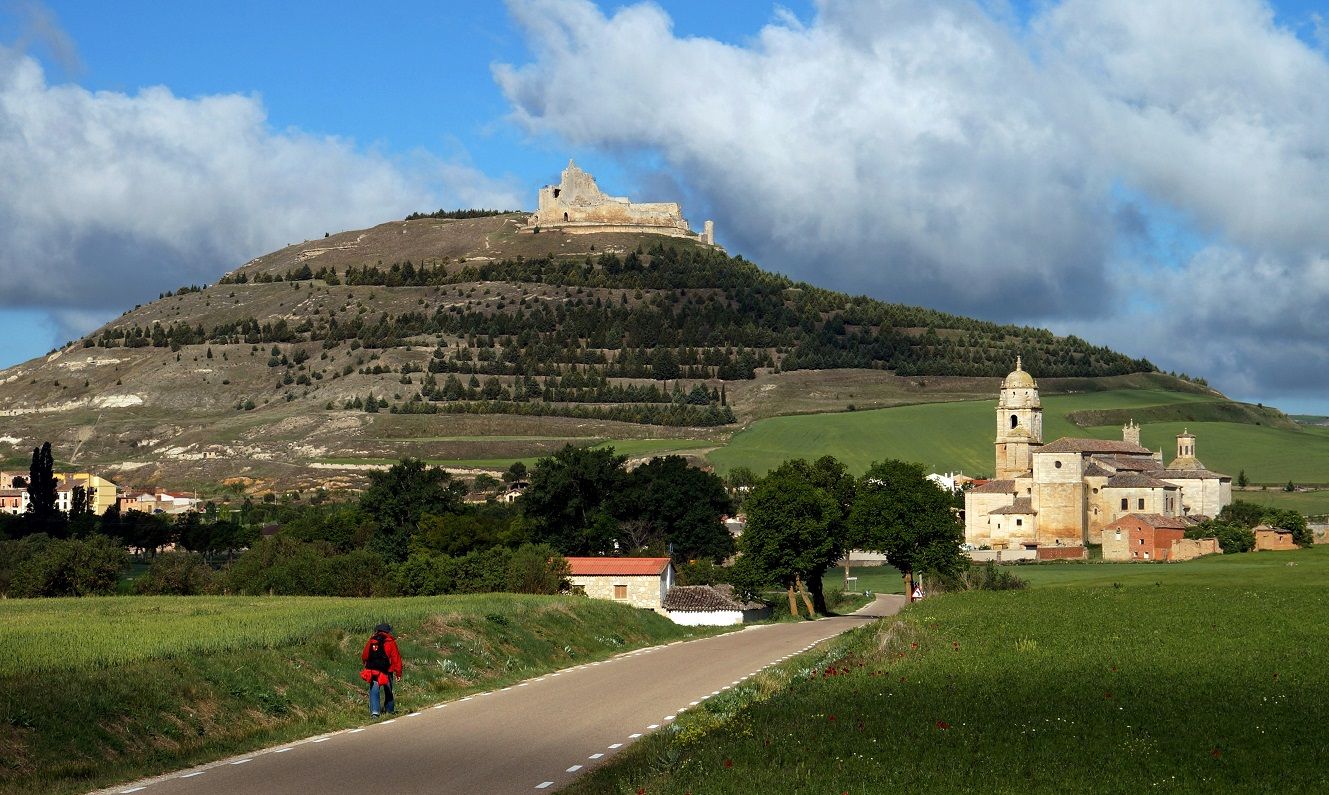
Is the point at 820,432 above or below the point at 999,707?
above

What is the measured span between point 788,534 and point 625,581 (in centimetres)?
960

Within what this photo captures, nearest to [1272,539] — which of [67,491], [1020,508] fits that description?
[1020,508]

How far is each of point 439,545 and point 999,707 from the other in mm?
62906

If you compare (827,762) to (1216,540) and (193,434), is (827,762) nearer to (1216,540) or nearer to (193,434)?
(1216,540)

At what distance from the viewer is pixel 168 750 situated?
2100 centimetres

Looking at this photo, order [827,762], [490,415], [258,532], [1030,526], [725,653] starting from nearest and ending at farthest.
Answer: [827,762] → [725,653] → [258,532] → [1030,526] → [490,415]

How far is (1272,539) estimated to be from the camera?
327 ft

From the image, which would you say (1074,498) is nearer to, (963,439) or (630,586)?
(963,439)

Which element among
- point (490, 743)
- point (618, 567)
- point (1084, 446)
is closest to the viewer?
point (490, 743)

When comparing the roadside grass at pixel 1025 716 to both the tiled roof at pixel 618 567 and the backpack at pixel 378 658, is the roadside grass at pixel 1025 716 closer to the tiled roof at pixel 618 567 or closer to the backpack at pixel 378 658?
the backpack at pixel 378 658

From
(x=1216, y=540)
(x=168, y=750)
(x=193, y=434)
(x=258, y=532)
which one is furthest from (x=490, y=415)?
(x=168, y=750)

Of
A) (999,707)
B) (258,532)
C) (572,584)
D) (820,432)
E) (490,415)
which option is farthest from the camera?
(490,415)

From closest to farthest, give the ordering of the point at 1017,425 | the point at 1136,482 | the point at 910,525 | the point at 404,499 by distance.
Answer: the point at 910,525 < the point at 404,499 < the point at 1136,482 < the point at 1017,425

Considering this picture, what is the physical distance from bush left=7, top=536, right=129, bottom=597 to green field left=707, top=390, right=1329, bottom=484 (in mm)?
91074
